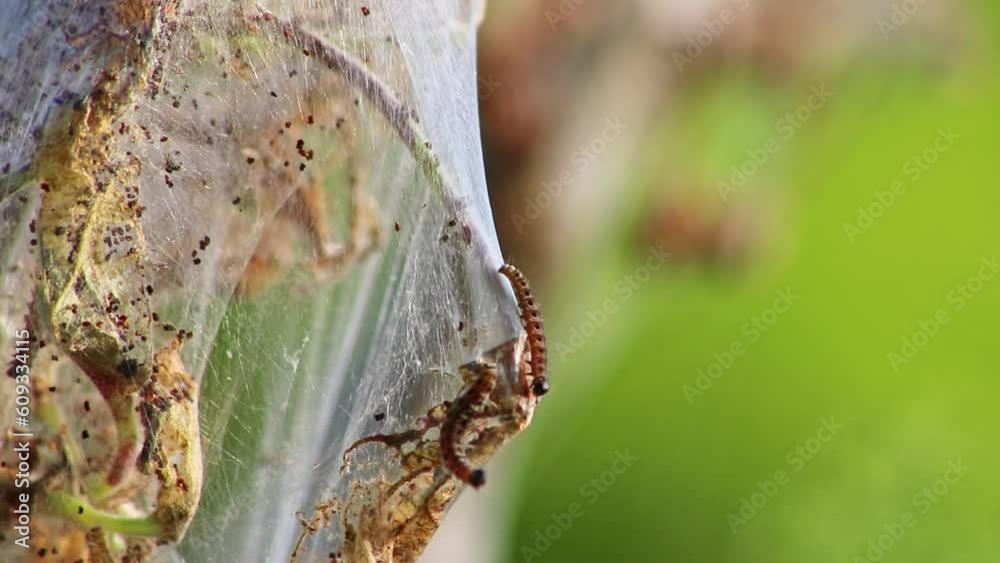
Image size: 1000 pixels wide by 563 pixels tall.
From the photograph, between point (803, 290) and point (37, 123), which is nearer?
point (37, 123)

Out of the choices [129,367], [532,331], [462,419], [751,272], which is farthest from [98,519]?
[751,272]

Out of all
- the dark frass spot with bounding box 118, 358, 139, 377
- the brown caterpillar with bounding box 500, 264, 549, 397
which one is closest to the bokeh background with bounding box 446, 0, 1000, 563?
the brown caterpillar with bounding box 500, 264, 549, 397

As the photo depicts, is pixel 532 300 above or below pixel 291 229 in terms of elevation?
above

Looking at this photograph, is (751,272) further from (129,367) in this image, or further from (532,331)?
(129,367)

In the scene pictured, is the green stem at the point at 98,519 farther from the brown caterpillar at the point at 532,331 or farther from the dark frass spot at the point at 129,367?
the brown caterpillar at the point at 532,331

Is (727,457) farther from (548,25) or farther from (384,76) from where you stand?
(384,76)

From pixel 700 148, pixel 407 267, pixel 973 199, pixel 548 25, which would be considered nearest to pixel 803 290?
pixel 973 199
